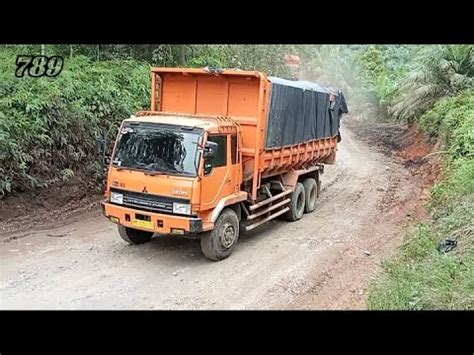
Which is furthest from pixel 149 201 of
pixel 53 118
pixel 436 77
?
pixel 436 77

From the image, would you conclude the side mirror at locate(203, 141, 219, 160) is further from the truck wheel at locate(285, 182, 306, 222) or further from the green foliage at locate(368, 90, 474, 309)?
the truck wheel at locate(285, 182, 306, 222)

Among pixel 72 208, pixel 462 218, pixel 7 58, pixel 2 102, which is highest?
pixel 7 58

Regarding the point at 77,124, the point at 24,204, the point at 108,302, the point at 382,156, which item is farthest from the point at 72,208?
the point at 382,156

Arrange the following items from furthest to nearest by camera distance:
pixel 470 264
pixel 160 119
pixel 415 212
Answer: pixel 415 212
pixel 160 119
pixel 470 264

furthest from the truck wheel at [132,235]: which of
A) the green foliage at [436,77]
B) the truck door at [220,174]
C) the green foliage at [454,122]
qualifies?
the green foliage at [436,77]

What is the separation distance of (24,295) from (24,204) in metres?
3.42

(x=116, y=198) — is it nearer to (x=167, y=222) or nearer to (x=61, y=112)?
(x=167, y=222)

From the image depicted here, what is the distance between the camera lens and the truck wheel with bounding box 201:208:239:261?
7242 mm

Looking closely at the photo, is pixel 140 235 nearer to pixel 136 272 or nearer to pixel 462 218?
pixel 136 272

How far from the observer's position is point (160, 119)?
7.34 metres

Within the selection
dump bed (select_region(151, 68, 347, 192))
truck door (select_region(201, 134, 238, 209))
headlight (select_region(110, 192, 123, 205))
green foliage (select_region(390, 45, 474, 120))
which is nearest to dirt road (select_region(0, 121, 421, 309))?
headlight (select_region(110, 192, 123, 205))

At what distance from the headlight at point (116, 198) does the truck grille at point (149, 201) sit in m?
0.10

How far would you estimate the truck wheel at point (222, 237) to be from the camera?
7.24 metres

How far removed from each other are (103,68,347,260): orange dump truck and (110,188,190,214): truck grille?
1cm
